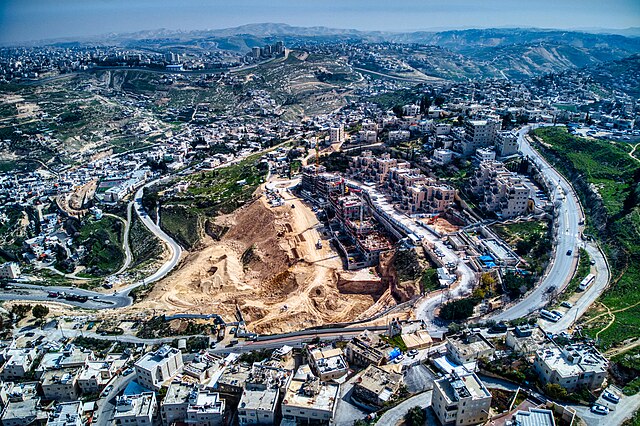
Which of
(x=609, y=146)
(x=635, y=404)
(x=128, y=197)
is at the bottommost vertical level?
(x=128, y=197)

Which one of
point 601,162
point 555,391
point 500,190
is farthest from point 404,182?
point 555,391

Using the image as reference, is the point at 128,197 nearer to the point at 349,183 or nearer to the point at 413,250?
the point at 349,183

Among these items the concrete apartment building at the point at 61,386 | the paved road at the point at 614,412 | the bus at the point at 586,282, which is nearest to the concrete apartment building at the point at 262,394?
the concrete apartment building at the point at 61,386

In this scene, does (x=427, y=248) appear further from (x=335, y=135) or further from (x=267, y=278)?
(x=335, y=135)

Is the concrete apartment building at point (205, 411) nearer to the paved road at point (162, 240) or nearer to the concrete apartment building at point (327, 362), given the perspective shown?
the concrete apartment building at point (327, 362)

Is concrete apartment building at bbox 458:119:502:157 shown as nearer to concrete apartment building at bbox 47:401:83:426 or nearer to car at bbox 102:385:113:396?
car at bbox 102:385:113:396

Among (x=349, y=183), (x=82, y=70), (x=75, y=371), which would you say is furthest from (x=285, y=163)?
(x=82, y=70)
